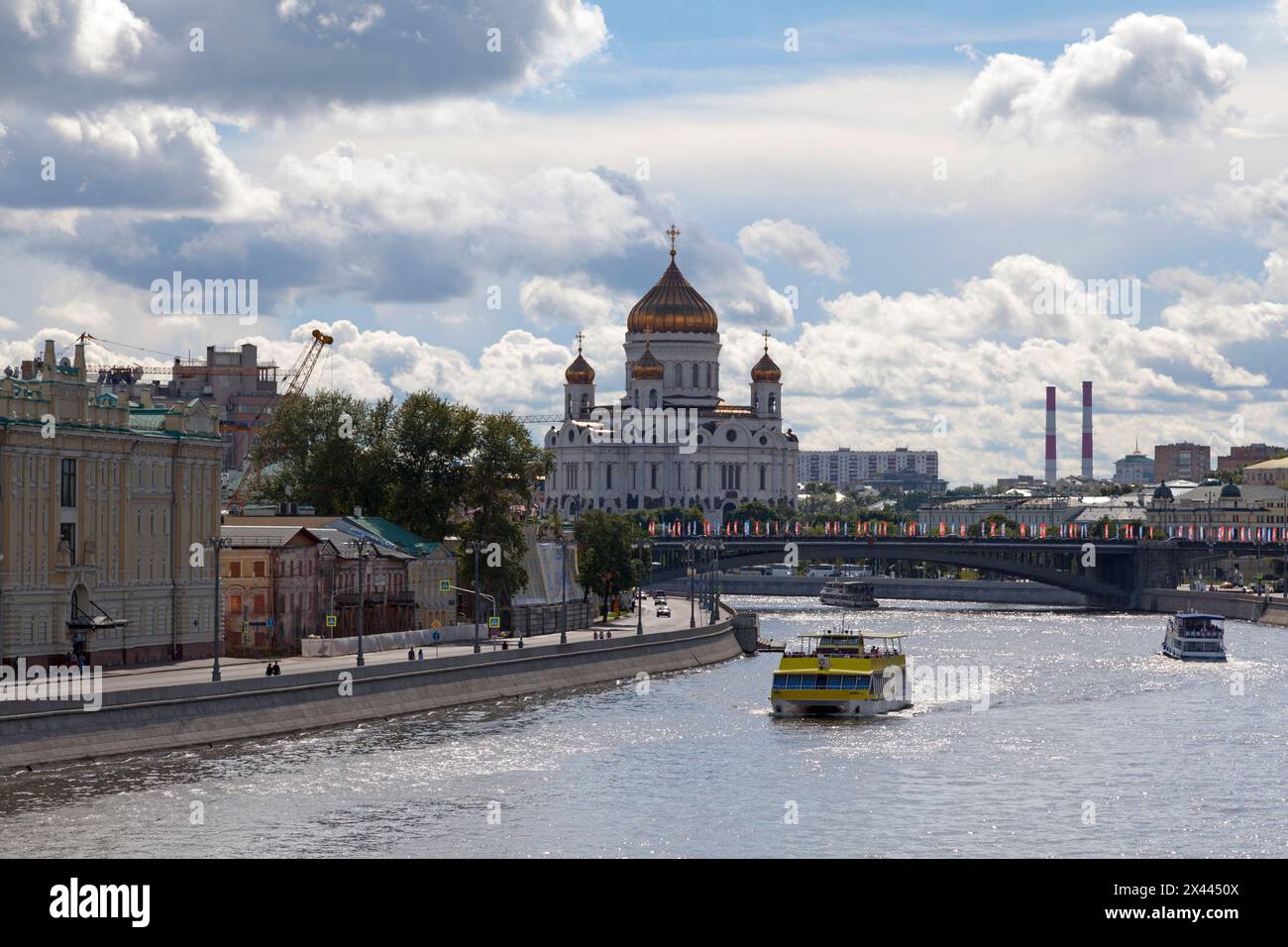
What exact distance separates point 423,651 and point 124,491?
52.9 ft

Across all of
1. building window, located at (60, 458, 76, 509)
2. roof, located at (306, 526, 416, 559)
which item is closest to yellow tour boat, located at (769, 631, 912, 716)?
roof, located at (306, 526, 416, 559)

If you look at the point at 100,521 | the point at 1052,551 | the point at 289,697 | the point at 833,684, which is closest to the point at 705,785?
the point at 289,697

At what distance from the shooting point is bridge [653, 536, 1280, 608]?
→ 180125 mm

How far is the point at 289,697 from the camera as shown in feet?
231

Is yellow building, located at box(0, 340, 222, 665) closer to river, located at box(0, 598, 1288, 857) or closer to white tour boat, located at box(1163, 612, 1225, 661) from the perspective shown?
river, located at box(0, 598, 1288, 857)

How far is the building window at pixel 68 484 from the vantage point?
252ft

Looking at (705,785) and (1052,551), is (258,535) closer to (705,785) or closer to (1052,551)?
(705,785)

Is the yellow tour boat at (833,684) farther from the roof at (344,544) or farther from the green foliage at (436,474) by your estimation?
the green foliage at (436,474)

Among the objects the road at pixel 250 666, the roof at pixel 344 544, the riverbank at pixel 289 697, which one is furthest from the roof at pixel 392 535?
the riverbank at pixel 289 697

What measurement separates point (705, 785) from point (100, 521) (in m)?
27.6

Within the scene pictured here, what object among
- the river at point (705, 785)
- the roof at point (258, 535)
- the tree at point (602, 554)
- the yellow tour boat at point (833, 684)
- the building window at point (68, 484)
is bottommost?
the river at point (705, 785)

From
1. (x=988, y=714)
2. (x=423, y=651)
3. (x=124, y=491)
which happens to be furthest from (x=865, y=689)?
(x=124, y=491)

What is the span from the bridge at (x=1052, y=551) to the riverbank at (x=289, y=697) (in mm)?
79771
